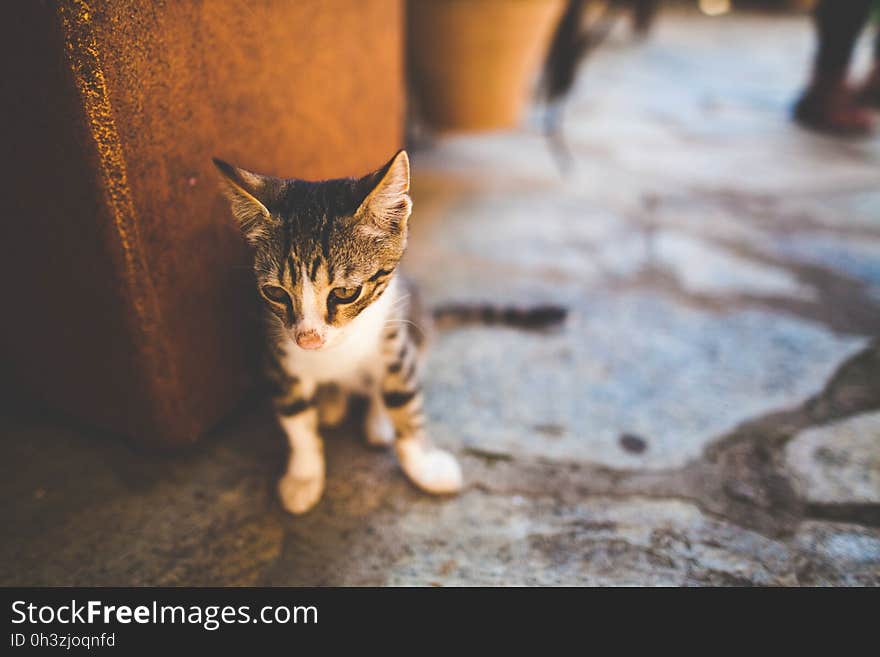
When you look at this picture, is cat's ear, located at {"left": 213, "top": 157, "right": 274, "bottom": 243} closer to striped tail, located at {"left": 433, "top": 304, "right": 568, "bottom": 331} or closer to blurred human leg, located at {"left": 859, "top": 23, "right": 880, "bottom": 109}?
striped tail, located at {"left": 433, "top": 304, "right": 568, "bottom": 331}

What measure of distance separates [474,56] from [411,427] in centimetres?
176

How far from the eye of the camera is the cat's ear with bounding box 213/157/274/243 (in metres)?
0.88

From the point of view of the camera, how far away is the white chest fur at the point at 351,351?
1037mm

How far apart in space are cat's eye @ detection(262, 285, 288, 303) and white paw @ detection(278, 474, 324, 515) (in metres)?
0.44

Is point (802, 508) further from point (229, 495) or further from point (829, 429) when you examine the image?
point (229, 495)

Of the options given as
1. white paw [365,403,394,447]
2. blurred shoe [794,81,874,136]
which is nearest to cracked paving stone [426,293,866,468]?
white paw [365,403,394,447]

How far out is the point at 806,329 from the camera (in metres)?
1.71

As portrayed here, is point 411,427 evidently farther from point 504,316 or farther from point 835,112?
point 835,112

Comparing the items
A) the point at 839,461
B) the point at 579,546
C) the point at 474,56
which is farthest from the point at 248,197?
the point at 474,56

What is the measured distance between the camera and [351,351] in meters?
1.07

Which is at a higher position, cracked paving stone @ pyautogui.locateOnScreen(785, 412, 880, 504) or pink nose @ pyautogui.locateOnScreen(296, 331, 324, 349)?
pink nose @ pyautogui.locateOnScreen(296, 331, 324, 349)

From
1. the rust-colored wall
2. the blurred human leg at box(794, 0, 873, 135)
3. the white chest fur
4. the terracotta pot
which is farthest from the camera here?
the blurred human leg at box(794, 0, 873, 135)

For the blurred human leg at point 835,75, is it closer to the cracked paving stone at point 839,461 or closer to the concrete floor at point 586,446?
the concrete floor at point 586,446
